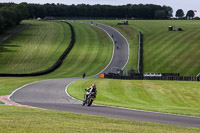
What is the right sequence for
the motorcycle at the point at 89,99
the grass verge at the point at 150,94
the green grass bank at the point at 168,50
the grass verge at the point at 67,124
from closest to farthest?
the grass verge at the point at 67,124
the motorcycle at the point at 89,99
the grass verge at the point at 150,94
the green grass bank at the point at 168,50

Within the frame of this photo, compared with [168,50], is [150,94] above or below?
above

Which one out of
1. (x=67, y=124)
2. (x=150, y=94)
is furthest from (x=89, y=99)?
(x=150, y=94)

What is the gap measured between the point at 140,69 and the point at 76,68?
566 inches

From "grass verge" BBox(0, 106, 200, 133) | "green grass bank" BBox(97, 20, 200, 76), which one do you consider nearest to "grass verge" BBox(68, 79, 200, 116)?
"grass verge" BBox(0, 106, 200, 133)

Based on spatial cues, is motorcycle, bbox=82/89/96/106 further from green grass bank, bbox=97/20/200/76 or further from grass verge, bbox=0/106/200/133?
green grass bank, bbox=97/20/200/76

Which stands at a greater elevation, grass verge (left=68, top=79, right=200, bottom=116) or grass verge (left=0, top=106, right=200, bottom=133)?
grass verge (left=0, top=106, right=200, bottom=133)

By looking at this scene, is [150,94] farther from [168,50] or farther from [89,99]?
[168,50]

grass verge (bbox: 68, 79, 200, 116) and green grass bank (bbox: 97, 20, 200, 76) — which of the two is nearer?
grass verge (bbox: 68, 79, 200, 116)

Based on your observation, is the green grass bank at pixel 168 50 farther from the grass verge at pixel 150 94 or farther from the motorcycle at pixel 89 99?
the motorcycle at pixel 89 99

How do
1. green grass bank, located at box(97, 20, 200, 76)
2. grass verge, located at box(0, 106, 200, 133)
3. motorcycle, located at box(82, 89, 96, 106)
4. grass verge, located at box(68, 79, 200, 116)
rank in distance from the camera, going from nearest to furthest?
grass verge, located at box(0, 106, 200, 133), motorcycle, located at box(82, 89, 96, 106), grass verge, located at box(68, 79, 200, 116), green grass bank, located at box(97, 20, 200, 76)

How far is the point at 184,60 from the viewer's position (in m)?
93.1

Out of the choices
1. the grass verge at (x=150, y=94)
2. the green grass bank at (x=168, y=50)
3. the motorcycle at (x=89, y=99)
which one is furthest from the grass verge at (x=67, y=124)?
the green grass bank at (x=168, y=50)

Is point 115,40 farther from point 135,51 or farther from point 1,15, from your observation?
point 1,15

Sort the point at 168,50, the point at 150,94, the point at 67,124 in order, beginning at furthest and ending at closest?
the point at 168,50, the point at 150,94, the point at 67,124
